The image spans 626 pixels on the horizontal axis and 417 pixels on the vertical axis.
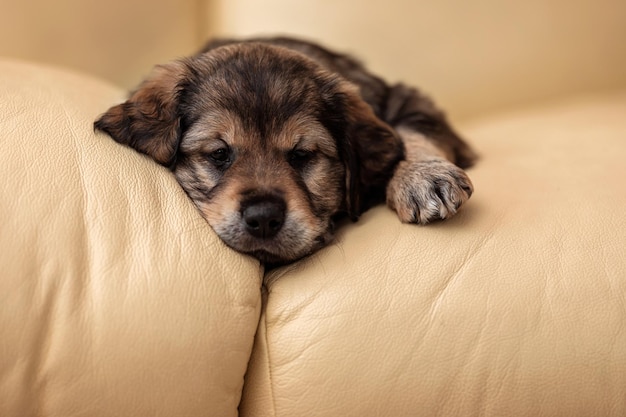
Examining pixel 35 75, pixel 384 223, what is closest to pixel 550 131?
pixel 384 223

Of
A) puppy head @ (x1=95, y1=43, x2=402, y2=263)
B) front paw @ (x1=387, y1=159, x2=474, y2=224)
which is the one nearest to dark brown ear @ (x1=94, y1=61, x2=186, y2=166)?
puppy head @ (x1=95, y1=43, x2=402, y2=263)

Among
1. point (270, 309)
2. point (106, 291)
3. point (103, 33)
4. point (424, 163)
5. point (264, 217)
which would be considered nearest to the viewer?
point (106, 291)

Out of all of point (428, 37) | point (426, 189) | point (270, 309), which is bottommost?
point (270, 309)

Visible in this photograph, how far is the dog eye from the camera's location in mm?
1918

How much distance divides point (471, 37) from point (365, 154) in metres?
1.23

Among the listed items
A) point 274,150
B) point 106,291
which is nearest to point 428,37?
point 274,150

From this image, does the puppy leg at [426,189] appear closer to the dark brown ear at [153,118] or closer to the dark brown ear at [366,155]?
the dark brown ear at [366,155]

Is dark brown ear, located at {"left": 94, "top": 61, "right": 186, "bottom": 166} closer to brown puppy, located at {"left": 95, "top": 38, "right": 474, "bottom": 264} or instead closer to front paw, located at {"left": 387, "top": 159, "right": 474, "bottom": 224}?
brown puppy, located at {"left": 95, "top": 38, "right": 474, "bottom": 264}

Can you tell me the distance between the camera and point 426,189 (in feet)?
5.91

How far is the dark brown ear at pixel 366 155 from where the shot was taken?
2016mm

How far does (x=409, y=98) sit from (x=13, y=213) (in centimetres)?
150

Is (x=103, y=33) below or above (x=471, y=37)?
below

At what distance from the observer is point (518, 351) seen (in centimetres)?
150

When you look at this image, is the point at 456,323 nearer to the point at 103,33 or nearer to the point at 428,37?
the point at 428,37
